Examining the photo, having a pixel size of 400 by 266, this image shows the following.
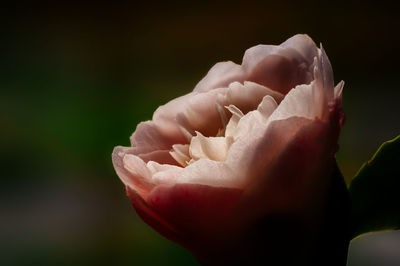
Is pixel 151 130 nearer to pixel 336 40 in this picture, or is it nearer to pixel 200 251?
pixel 200 251

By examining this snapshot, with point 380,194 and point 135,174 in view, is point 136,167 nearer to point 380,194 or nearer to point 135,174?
point 135,174

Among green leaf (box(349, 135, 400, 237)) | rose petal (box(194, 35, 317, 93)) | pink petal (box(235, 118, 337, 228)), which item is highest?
rose petal (box(194, 35, 317, 93))

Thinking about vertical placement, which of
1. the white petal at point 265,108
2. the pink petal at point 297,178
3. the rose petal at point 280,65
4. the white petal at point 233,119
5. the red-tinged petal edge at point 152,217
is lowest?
the red-tinged petal edge at point 152,217

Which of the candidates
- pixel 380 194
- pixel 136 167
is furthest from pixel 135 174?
pixel 380 194

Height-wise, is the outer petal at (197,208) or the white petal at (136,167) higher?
the white petal at (136,167)

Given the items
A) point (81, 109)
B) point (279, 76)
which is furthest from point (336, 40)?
point (279, 76)
